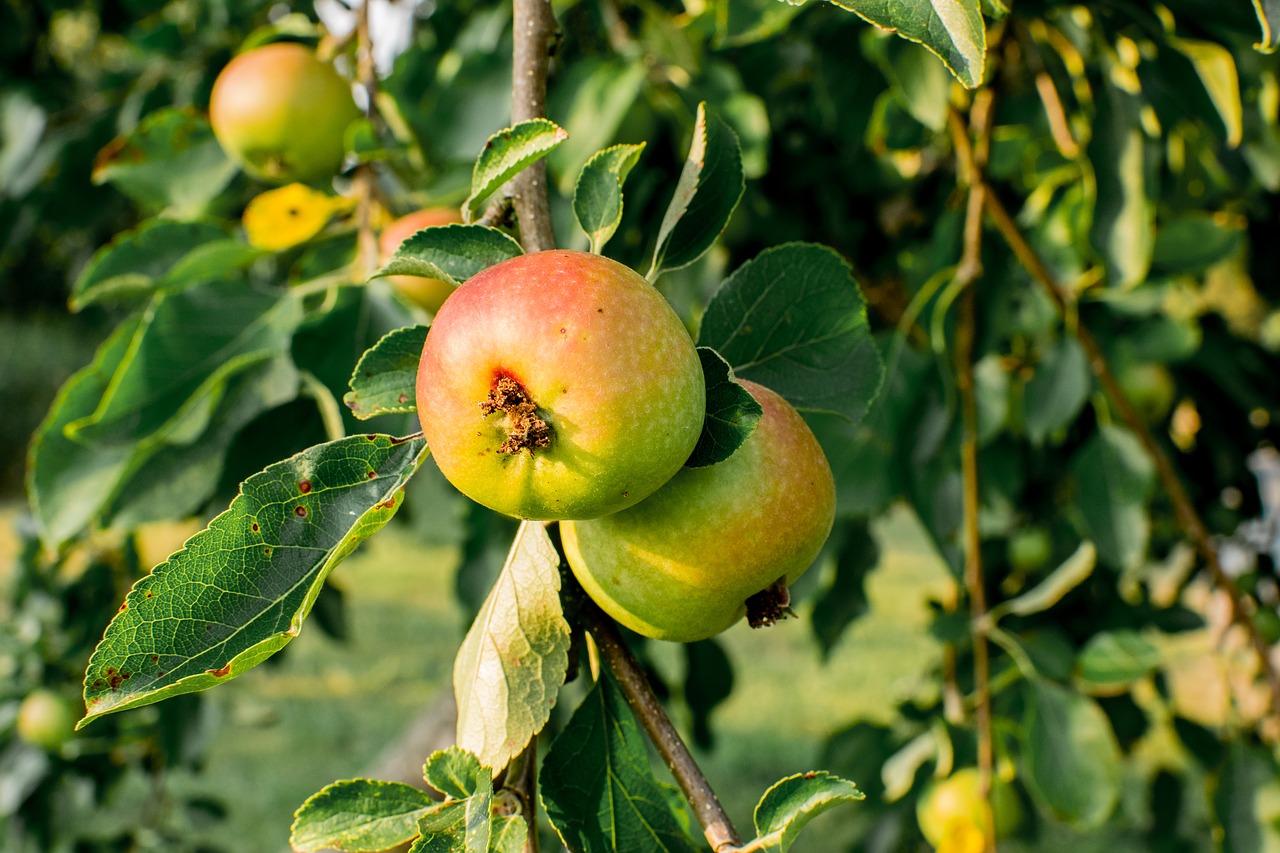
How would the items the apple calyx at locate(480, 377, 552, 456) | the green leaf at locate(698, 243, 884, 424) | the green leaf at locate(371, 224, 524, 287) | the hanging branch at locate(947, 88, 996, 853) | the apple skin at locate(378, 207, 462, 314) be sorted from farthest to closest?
the hanging branch at locate(947, 88, 996, 853), the apple skin at locate(378, 207, 462, 314), the green leaf at locate(698, 243, 884, 424), the green leaf at locate(371, 224, 524, 287), the apple calyx at locate(480, 377, 552, 456)

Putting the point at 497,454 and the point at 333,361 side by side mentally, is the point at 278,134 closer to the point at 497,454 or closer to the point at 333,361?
the point at 333,361

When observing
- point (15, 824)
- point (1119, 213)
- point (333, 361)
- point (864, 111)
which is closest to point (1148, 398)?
point (1119, 213)

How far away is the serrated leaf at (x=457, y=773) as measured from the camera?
1.95ft

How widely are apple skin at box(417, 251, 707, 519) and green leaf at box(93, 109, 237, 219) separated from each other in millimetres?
901

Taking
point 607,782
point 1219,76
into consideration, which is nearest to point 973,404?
point 1219,76

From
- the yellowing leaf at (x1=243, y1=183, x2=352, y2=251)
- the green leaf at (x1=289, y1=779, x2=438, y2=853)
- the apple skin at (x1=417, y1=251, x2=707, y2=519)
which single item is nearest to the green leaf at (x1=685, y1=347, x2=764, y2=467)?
the apple skin at (x1=417, y1=251, x2=707, y2=519)

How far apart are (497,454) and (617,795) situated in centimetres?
29

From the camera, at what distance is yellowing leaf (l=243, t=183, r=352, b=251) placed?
3.87ft

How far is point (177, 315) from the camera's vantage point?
1032 mm

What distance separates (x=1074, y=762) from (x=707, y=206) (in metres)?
0.98

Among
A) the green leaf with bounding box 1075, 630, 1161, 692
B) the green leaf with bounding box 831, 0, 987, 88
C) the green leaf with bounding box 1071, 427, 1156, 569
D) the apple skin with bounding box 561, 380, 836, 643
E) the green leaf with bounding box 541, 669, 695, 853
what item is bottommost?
the green leaf with bounding box 1075, 630, 1161, 692

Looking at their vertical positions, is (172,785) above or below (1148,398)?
below

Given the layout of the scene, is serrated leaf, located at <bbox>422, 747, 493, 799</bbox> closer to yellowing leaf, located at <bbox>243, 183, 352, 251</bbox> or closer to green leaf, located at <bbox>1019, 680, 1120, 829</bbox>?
yellowing leaf, located at <bbox>243, 183, 352, 251</bbox>

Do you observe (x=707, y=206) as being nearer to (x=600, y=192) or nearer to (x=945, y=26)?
(x=600, y=192)
